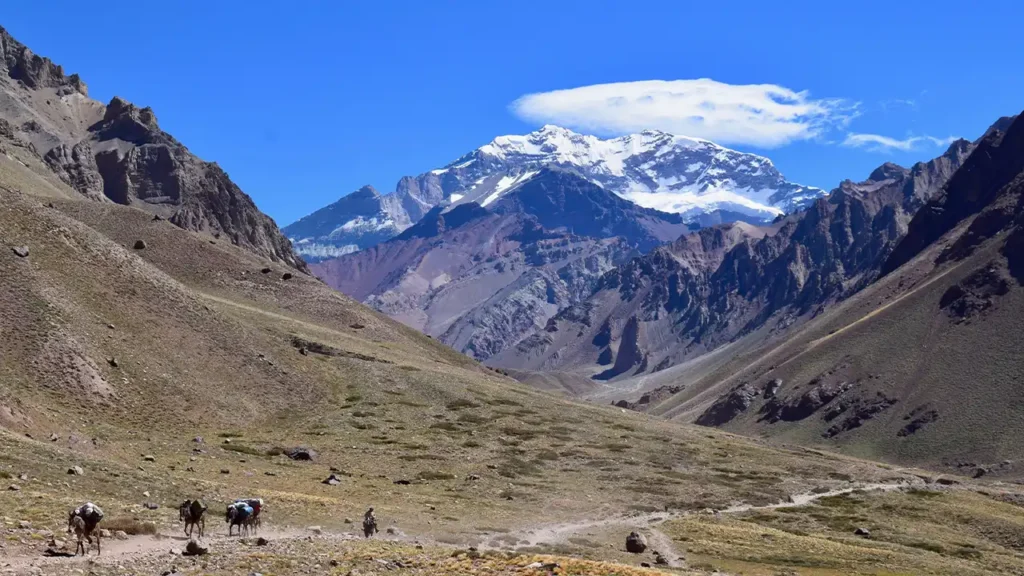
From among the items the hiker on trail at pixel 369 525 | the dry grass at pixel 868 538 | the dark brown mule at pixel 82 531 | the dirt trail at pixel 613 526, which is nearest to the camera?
the dark brown mule at pixel 82 531

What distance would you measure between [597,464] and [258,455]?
46146 millimetres

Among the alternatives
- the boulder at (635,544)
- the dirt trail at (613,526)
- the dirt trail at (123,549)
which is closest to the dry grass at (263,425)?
the dirt trail at (613,526)

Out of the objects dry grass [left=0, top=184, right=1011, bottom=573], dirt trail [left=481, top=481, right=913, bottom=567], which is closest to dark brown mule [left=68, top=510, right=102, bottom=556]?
dry grass [left=0, top=184, right=1011, bottom=573]

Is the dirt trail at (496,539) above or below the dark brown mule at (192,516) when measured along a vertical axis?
below

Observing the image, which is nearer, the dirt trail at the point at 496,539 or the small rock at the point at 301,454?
the dirt trail at the point at 496,539

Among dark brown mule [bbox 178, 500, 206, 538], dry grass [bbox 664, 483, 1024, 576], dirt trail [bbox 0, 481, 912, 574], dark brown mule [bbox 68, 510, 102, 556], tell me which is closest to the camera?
dirt trail [bbox 0, 481, 912, 574]

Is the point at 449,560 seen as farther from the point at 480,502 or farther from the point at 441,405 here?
the point at 441,405

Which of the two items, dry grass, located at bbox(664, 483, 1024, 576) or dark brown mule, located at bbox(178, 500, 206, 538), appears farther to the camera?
dry grass, located at bbox(664, 483, 1024, 576)

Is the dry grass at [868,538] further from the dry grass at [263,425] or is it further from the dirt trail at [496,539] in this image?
the dry grass at [263,425]

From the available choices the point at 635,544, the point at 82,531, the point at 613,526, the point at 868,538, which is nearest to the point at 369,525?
the point at 82,531

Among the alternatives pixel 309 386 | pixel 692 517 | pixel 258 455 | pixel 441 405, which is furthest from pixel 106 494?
pixel 441 405

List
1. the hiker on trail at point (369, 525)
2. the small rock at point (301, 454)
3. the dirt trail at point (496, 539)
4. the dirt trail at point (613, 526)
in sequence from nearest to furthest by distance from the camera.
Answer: the dirt trail at point (496, 539)
the hiker on trail at point (369, 525)
the dirt trail at point (613, 526)
the small rock at point (301, 454)

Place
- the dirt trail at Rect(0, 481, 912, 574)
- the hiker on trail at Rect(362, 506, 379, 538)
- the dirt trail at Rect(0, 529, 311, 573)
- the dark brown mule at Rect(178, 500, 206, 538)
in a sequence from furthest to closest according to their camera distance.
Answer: the hiker on trail at Rect(362, 506, 379, 538) → the dark brown mule at Rect(178, 500, 206, 538) → the dirt trail at Rect(0, 481, 912, 574) → the dirt trail at Rect(0, 529, 311, 573)

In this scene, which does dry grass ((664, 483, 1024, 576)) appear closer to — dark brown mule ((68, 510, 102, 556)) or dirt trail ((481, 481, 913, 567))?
dirt trail ((481, 481, 913, 567))
